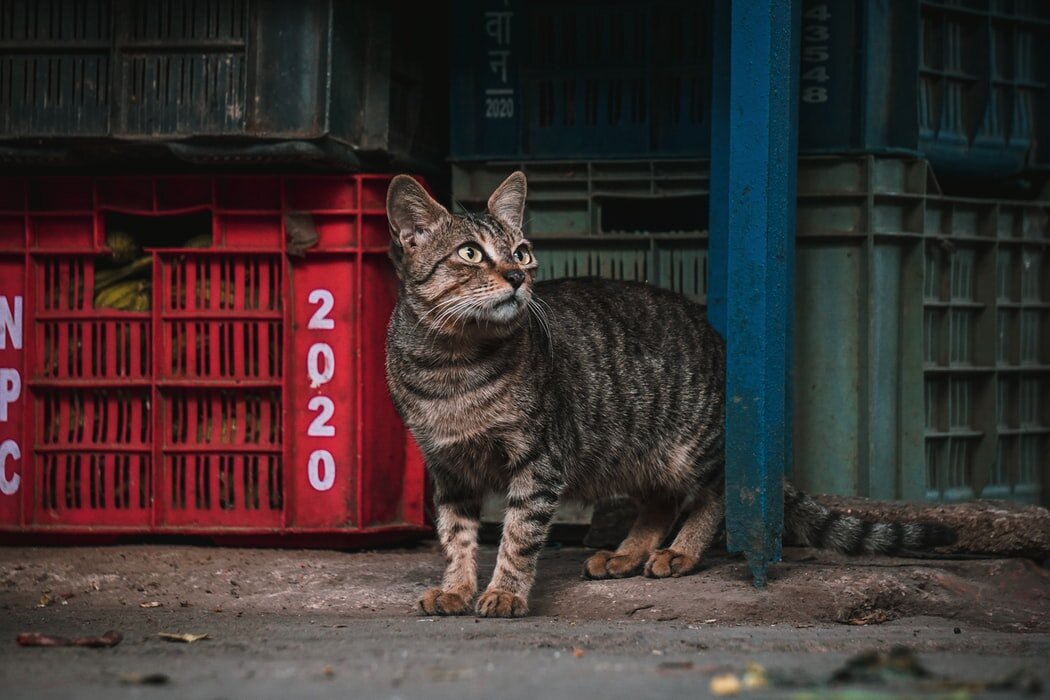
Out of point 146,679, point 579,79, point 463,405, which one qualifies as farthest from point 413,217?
point 146,679

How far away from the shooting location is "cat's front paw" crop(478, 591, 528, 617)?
4023mm

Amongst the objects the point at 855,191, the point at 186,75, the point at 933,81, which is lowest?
the point at 855,191

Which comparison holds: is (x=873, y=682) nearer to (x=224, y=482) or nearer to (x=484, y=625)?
(x=484, y=625)

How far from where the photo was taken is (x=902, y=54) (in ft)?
16.7

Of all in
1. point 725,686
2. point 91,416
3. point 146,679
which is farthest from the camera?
point 91,416

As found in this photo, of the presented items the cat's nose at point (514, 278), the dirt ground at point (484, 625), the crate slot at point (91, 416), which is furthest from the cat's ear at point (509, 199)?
the crate slot at point (91, 416)

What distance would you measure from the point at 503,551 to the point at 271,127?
5.71 feet

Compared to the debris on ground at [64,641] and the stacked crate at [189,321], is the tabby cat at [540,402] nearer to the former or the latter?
the stacked crate at [189,321]

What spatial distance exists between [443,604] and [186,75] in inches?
83.8

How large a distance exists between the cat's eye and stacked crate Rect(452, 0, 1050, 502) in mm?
984

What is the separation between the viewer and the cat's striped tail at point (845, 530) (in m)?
4.43

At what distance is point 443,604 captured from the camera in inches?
161

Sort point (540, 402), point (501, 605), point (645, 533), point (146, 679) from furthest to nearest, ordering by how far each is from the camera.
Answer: point (645, 533)
point (540, 402)
point (501, 605)
point (146, 679)

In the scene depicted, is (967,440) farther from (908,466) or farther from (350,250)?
(350,250)
